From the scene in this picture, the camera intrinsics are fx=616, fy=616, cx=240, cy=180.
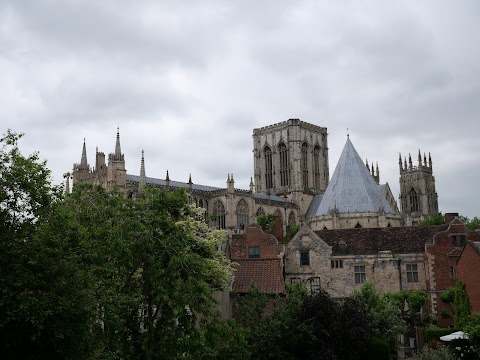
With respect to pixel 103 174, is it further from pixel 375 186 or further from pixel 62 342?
pixel 62 342

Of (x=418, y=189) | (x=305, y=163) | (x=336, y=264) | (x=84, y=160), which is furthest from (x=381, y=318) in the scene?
(x=418, y=189)

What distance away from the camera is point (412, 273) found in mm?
45188

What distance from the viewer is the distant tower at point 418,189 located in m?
139

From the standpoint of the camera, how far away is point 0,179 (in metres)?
16.6

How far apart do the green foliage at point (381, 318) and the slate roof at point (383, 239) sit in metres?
9.24

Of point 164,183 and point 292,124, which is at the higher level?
point 292,124

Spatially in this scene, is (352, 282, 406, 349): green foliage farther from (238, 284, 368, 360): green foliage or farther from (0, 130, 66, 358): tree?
(0, 130, 66, 358): tree

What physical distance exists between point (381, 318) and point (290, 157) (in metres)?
84.8

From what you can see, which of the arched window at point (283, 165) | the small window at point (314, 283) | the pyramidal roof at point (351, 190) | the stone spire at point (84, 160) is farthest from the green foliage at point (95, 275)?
the arched window at point (283, 165)

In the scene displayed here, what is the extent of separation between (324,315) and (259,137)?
322 feet

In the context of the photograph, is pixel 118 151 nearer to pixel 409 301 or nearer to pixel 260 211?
pixel 260 211

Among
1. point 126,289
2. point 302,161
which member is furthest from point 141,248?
point 302,161

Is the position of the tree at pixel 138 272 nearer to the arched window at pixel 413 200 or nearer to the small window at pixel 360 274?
the small window at pixel 360 274

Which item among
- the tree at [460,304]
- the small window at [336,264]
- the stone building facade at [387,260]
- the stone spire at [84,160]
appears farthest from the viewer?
the stone spire at [84,160]
